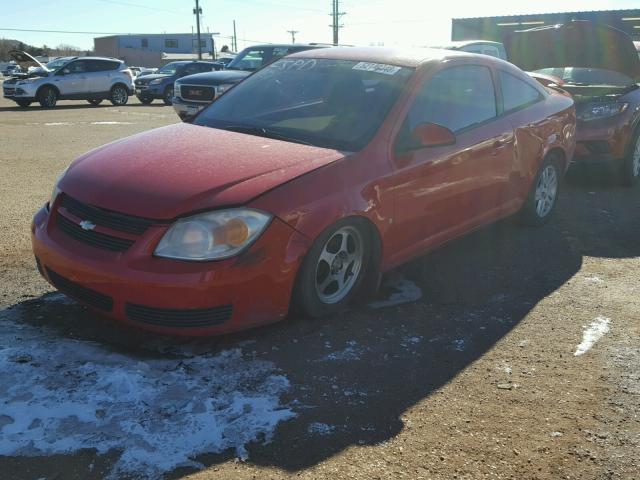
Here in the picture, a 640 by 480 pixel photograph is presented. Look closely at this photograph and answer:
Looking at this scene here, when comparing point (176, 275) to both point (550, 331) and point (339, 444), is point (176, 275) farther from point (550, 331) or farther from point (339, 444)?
point (550, 331)

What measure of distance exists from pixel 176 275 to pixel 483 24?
1584 inches

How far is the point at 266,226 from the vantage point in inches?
127

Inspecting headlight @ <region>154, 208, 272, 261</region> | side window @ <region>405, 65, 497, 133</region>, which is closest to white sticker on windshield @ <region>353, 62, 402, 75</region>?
side window @ <region>405, 65, 497, 133</region>

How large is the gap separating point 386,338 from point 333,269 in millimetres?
504

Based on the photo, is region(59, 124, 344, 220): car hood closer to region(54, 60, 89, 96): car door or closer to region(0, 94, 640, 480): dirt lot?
region(0, 94, 640, 480): dirt lot

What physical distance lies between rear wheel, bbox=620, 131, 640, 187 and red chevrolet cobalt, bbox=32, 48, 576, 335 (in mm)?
3060

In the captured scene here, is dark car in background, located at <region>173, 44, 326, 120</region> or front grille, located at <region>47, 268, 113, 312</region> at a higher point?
dark car in background, located at <region>173, 44, 326, 120</region>

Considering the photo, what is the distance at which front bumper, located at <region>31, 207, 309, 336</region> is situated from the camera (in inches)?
121

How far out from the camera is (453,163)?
4.34 metres

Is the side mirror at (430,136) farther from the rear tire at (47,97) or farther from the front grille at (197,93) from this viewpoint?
the rear tire at (47,97)

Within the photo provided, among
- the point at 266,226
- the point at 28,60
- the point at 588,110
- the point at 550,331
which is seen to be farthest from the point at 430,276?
the point at 28,60

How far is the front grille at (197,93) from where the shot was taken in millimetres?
11266

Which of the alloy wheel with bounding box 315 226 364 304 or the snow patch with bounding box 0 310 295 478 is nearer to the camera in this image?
the snow patch with bounding box 0 310 295 478

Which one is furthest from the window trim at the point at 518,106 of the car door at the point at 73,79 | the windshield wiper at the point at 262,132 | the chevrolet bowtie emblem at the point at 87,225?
the car door at the point at 73,79
